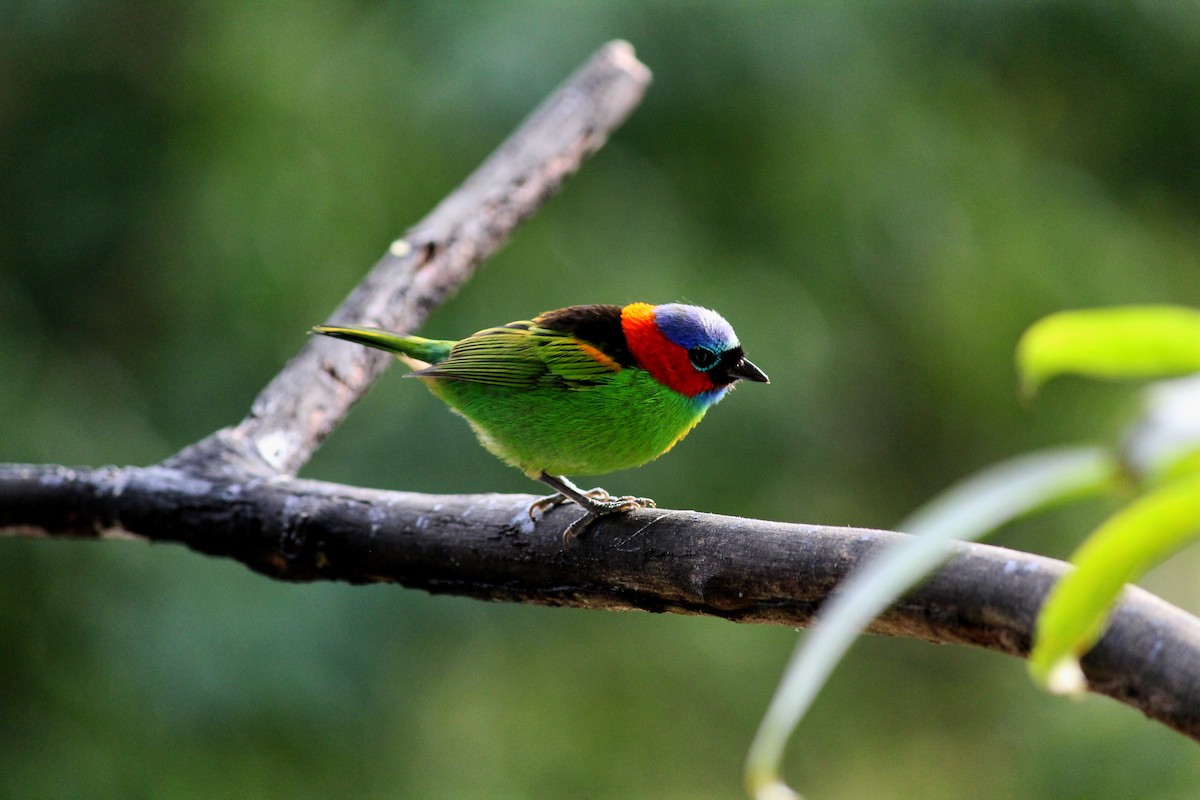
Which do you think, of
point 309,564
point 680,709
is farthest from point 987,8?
point 309,564

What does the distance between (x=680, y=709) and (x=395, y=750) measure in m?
1.57

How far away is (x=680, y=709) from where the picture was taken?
6109mm

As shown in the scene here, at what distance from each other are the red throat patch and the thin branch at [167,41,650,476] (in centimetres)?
88

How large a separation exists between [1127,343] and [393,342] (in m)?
2.70

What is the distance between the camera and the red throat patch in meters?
2.95

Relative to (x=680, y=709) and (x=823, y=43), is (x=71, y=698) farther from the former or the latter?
(x=823, y=43)

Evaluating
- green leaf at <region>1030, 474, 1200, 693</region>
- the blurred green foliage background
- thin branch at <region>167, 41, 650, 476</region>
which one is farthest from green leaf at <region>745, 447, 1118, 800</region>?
the blurred green foliage background

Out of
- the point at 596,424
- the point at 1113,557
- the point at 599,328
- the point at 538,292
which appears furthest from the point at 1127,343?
the point at 538,292

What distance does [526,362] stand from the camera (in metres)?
3.08

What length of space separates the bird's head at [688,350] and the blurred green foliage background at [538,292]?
2106mm

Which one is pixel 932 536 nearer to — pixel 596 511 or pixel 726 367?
pixel 596 511

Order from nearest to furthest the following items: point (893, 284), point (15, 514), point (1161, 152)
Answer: point (15, 514) → point (893, 284) → point (1161, 152)

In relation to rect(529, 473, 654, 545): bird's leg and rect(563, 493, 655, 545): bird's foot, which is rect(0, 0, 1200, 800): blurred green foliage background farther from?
rect(563, 493, 655, 545): bird's foot

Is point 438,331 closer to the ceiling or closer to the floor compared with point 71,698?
closer to the ceiling
